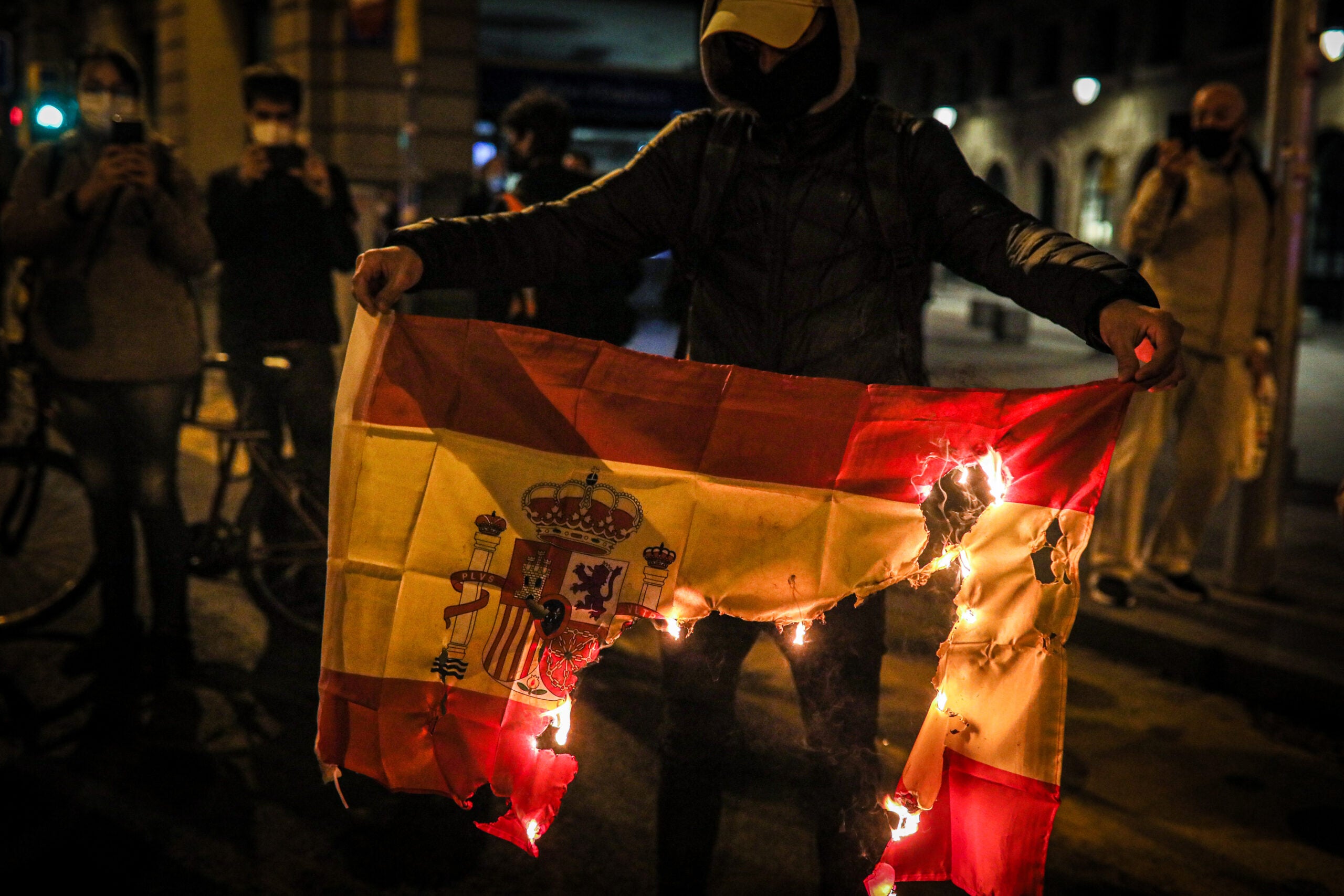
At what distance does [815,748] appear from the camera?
8.98ft

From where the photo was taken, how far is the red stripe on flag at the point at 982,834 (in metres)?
2.40

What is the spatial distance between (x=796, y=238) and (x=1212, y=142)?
4.15 metres

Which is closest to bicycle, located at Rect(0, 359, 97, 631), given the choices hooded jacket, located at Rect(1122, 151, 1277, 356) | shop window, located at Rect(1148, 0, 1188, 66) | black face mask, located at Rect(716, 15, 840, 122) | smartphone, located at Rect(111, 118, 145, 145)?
smartphone, located at Rect(111, 118, 145, 145)

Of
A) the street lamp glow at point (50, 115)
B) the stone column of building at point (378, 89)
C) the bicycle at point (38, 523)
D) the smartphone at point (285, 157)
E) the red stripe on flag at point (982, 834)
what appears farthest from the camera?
the stone column of building at point (378, 89)

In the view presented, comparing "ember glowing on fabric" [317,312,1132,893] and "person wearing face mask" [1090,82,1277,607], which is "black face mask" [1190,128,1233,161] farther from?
"ember glowing on fabric" [317,312,1132,893]

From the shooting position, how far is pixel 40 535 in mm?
5727

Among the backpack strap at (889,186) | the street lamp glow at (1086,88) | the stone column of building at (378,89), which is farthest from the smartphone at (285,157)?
the street lamp glow at (1086,88)

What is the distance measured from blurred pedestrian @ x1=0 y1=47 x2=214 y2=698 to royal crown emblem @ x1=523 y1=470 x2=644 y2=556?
262cm

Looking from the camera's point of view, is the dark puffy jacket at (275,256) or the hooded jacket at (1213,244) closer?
the dark puffy jacket at (275,256)

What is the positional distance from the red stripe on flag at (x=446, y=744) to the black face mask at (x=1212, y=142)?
15.6 feet

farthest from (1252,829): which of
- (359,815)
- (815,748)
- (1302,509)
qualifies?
(1302,509)

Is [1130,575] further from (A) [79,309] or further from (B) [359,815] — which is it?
(A) [79,309]

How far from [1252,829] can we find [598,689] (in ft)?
7.52

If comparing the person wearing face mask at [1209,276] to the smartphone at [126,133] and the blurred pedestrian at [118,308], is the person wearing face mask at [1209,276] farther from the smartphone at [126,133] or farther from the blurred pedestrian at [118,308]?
the smartphone at [126,133]
